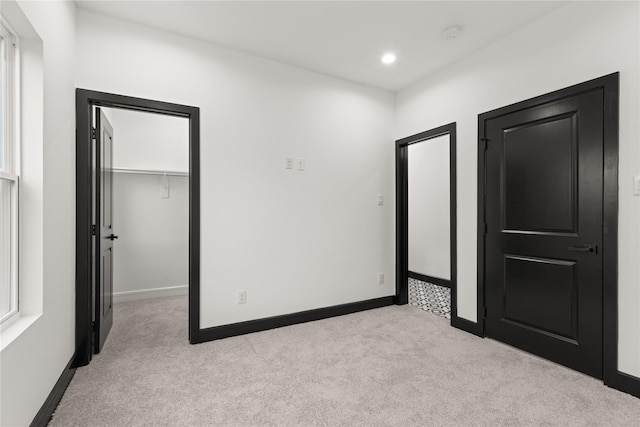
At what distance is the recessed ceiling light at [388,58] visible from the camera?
122 inches

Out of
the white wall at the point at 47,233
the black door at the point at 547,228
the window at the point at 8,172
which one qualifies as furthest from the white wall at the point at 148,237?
the black door at the point at 547,228

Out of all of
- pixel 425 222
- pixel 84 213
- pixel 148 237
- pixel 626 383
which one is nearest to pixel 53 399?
pixel 84 213

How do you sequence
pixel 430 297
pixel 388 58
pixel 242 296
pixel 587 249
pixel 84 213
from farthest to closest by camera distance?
pixel 430 297 → pixel 388 58 → pixel 242 296 → pixel 84 213 → pixel 587 249

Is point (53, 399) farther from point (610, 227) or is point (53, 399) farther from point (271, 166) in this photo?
point (610, 227)

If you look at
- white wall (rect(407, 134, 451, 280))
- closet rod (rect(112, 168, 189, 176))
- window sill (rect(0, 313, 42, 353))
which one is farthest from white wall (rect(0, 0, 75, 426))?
white wall (rect(407, 134, 451, 280))

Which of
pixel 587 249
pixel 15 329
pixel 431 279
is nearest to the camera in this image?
pixel 15 329

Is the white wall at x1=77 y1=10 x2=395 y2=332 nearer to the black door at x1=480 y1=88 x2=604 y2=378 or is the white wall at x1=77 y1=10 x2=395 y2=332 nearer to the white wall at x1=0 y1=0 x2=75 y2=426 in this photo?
the white wall at x1=0 y1=0 x2=75 y2=426

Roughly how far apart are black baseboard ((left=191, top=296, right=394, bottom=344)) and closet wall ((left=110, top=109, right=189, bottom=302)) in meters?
1.87

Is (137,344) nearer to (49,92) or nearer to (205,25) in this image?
(49,92)

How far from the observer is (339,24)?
8.54 ft

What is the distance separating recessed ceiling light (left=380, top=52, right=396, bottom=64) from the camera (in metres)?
3.09

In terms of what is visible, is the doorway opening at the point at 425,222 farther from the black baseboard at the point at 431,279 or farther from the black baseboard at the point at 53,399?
the black baseboard at the point at 53,399

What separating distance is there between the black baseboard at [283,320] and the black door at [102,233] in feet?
2.53

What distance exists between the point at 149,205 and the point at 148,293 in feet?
3.83
